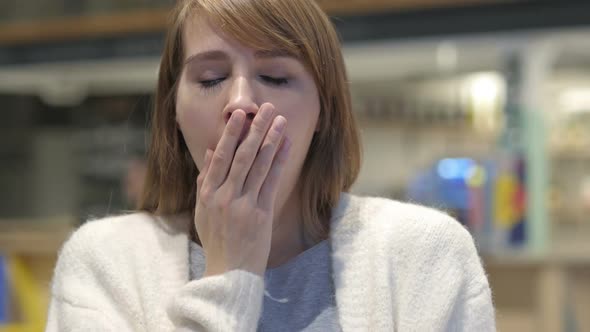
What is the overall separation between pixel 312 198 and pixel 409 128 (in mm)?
4107

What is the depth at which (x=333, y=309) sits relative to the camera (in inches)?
38.8

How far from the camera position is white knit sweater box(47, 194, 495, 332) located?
0.91m

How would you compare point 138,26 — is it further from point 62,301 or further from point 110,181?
point 62,301

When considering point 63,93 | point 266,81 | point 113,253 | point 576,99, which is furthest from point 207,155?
point 576,99

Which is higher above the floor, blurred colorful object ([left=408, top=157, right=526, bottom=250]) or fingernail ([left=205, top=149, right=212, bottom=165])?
fingernail ([left=205, top=149, right=212, bottom=165])

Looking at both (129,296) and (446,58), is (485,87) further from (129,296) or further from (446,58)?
(129,296)

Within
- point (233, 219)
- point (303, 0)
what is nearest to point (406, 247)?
point (233, 219)

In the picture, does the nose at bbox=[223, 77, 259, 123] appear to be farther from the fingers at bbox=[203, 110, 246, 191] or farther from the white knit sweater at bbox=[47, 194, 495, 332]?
the white knit sweater at bbox=[47, 194, 495, 332]

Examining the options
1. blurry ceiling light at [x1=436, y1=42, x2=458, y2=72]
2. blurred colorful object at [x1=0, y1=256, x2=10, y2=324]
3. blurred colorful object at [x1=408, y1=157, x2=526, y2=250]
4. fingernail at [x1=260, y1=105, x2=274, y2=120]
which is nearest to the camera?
fingernail at [x1=260, y1=105, x2=274, y2=120]

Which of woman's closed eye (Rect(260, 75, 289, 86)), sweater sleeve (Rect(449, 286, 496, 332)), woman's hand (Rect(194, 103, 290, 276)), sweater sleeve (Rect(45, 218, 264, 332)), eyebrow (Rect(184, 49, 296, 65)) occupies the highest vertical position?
eyebrow (Rect(184, 49, 296, 65))

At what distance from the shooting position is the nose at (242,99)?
2.97ft

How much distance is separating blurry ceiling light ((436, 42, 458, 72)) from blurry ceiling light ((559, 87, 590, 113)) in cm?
93

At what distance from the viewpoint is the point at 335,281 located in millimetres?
1004

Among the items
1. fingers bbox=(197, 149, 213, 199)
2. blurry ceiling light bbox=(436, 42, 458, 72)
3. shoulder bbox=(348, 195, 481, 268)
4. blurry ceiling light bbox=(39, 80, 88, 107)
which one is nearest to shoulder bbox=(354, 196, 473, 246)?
shoulder bbox=(348, 195, 481, 268)
